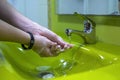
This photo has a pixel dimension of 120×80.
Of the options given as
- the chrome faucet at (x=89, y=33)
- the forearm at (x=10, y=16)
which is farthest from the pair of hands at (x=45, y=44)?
the chrome faucet at (x=89, y=33)

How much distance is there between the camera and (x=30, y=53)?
89cm

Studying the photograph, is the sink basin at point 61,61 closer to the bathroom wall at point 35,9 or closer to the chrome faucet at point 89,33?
the chrome faucet at point 89,33

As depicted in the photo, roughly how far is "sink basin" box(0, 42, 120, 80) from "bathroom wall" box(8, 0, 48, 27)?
0.29 metres

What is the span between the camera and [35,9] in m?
1.16

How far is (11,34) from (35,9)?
2.31 ft

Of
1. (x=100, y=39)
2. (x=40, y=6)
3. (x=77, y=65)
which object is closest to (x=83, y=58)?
(x=77, y=65)

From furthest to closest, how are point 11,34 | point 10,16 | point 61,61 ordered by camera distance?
point 61,61
point 10,16
point 11,34

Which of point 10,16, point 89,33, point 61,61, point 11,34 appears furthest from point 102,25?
point 11,34

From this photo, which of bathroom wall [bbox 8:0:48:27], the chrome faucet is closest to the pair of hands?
the chrome faucet

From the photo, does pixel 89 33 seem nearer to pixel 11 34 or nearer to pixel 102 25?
pixel 102 25

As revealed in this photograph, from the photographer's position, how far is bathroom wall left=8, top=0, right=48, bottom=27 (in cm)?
Answer: 112

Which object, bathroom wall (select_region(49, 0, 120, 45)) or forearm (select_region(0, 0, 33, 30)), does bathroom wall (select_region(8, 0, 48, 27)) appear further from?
forearm (select_region(0, 0, 33, 30))

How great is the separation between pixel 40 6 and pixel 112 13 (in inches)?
18.7

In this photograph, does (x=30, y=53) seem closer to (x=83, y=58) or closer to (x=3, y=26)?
(x=83, y=58)
